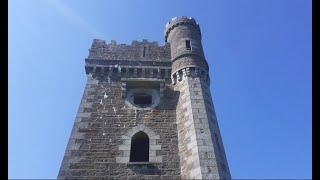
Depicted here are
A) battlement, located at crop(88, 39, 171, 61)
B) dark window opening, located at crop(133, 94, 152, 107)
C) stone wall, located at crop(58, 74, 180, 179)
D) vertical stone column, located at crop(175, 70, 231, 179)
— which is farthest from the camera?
battlement, located at crop(88, 39, 171, 61)

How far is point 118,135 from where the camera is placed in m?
12.2

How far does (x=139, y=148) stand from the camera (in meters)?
12.1

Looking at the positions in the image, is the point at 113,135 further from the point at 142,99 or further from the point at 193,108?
the point at 193,108

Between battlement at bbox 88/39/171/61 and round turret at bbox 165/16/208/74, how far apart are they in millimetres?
562

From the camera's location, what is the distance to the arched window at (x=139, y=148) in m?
12.0

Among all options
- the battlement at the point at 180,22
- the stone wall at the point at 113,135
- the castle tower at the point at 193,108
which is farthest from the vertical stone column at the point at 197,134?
the battlement at the point at 180,22

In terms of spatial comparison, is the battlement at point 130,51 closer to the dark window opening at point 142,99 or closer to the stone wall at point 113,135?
the stone wall at point 113,135

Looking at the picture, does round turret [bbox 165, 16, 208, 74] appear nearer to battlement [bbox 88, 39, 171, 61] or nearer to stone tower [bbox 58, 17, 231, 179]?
stone tower [bbox 58, 17, 231, 179]

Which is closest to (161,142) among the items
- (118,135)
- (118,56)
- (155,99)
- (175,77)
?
(118,135)

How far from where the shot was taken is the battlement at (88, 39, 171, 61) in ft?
50.8

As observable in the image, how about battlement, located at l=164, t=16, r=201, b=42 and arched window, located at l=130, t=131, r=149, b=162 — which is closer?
arched window, located at l=130, t=131, r=149, b=162

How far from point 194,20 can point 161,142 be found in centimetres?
752

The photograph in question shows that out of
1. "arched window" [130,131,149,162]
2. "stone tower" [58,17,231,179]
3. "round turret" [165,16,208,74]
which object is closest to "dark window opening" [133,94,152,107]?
"stone tower" [58,17,231,179]

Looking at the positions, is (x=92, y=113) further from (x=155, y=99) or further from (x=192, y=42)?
(x=192, y=42)
